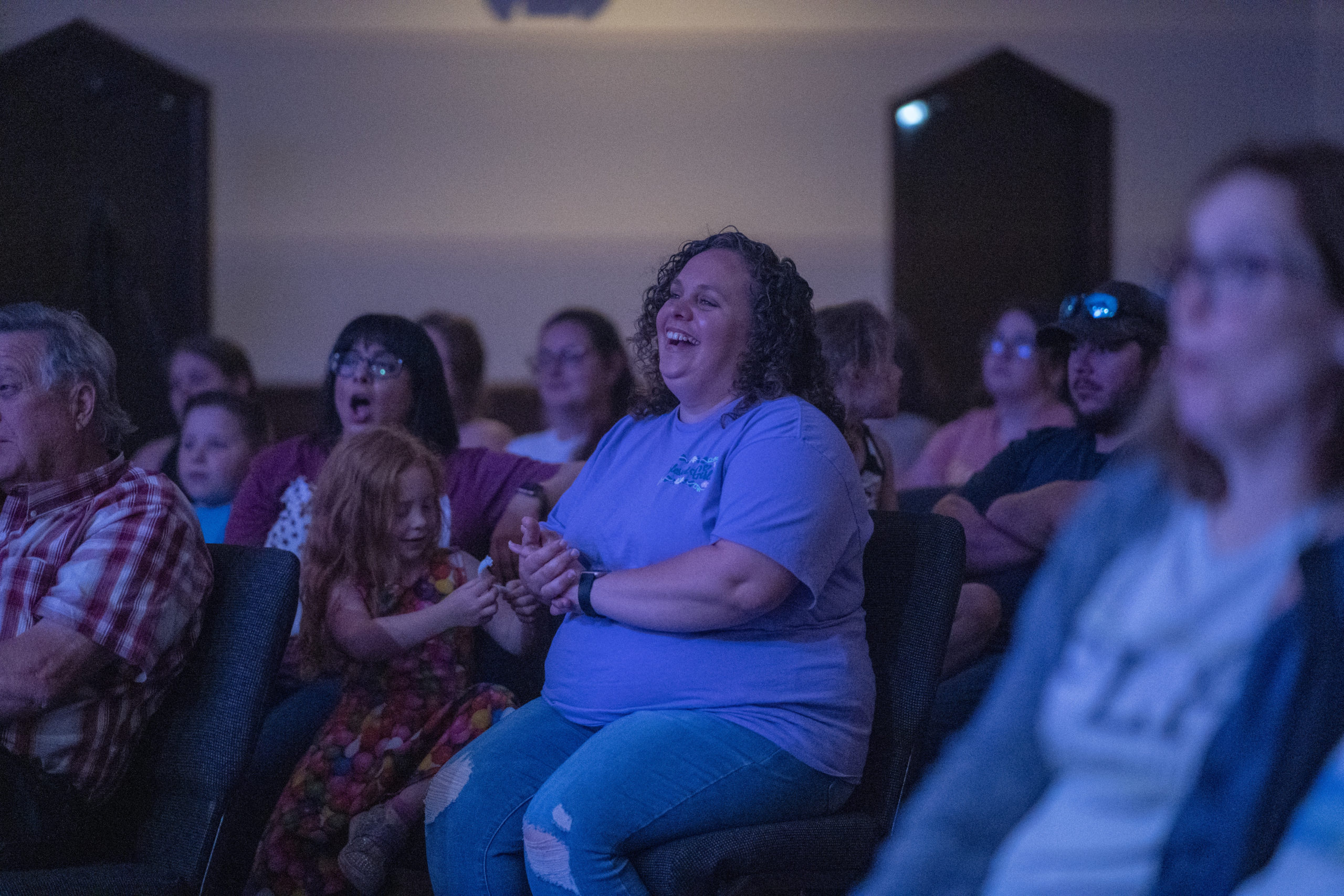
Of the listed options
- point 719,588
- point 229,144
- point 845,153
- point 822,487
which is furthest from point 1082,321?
point 229,144

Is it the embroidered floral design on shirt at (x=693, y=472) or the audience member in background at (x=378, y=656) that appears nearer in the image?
the embroidered floral design on shirt at (x=693, y=472)

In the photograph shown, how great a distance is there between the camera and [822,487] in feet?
5.48

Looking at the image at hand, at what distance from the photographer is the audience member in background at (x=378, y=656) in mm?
1954

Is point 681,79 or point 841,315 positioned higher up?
point 681,79

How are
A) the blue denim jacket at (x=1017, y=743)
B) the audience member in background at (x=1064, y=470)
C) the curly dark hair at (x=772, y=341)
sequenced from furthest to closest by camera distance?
1. the audience member in background at (x=1064, y=470)
2. the curly dark hair at (x=772, y=341)
3. the blue denim jacket at (x=1017, y=743)

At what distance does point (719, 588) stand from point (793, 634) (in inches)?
5.9

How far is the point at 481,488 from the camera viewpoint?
2.48 metres

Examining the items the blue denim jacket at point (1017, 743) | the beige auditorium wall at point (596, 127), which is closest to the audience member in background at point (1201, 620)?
the blue denim jacket at point (1017, 743)

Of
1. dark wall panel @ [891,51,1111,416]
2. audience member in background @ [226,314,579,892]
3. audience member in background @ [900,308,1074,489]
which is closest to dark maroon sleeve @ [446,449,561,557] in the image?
audience member in background @ [226,314,579,892]

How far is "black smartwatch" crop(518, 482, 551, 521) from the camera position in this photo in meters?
2.30

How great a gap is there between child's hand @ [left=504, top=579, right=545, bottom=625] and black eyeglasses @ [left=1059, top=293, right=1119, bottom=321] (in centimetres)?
120

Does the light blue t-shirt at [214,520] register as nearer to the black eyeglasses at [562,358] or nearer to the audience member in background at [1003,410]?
the black eyeglasses at [562,358]

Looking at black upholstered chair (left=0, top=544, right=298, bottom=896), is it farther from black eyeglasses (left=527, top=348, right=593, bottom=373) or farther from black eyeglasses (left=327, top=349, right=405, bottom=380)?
black eyeglasses (left=527, top=348, right=593, bottom=373)

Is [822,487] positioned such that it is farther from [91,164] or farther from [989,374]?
[91,164]
